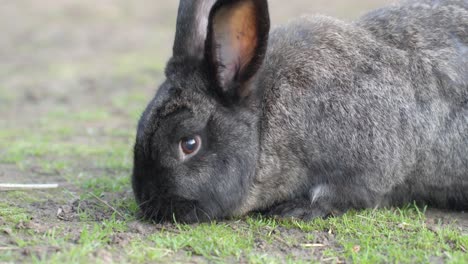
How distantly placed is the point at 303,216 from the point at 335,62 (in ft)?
4.00

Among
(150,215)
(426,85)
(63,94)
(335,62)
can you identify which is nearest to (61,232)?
(150,215)

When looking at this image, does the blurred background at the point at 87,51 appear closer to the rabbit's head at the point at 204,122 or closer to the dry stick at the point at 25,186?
the dry stick at the point at 25,186

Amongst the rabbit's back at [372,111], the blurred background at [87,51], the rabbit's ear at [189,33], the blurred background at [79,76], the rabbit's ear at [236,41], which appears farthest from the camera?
the blurred background at [87,51]

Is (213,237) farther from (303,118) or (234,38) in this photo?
(234,38)

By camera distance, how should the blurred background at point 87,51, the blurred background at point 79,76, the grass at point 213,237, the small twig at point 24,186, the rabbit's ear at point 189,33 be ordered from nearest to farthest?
the grass at point 213,237, the rabbit's ear at point 189,33, the small twig at point 24,186, the blurred background at point 79,76, the blurred background at point 87,51

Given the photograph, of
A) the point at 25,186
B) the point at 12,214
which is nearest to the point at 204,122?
A: the point at 12,214

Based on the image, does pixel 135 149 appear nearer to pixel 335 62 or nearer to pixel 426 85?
pixel 335 62

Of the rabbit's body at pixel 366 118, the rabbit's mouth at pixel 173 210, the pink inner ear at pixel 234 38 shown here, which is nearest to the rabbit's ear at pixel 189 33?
the pink inner ear at pixel 234 38

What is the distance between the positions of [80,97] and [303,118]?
6821 millimetres

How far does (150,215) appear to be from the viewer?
4516 mm

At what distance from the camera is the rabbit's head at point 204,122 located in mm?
4477

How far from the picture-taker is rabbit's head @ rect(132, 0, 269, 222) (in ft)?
14.7

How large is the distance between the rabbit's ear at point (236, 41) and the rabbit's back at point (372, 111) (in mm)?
315

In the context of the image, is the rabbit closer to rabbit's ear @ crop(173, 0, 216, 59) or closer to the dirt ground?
rabbit's ear @ crop(173, 0, 216, 59)
